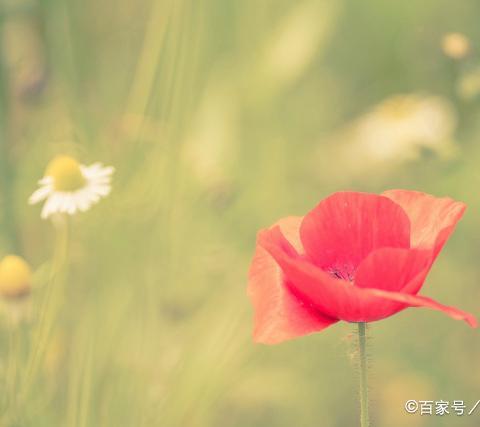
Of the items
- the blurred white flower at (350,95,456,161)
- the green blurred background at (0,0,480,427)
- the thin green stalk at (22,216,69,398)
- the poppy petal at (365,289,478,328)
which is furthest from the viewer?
the blurred white flower at (350,95,456,161)

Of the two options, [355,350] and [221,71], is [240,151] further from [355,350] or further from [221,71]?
[355,350]

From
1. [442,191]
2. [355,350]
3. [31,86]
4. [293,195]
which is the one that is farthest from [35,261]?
[355,350]

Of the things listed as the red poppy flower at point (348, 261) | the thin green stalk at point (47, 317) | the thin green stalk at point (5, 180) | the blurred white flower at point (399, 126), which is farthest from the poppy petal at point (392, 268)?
the blurred white flower at point (399, 126)

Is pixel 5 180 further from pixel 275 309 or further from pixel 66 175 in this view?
pixel 275 309

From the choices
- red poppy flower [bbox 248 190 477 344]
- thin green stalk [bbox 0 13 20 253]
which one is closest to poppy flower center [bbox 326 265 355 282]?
red poppy flower [bbox 248 190 477 344]

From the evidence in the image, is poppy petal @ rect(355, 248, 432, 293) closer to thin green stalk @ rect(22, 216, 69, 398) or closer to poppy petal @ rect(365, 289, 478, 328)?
poppy petal @ rect(365, 289, 478, 328)

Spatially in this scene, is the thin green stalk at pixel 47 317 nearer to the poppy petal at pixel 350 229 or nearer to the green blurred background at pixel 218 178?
the green blurred background at pixel 218 178
